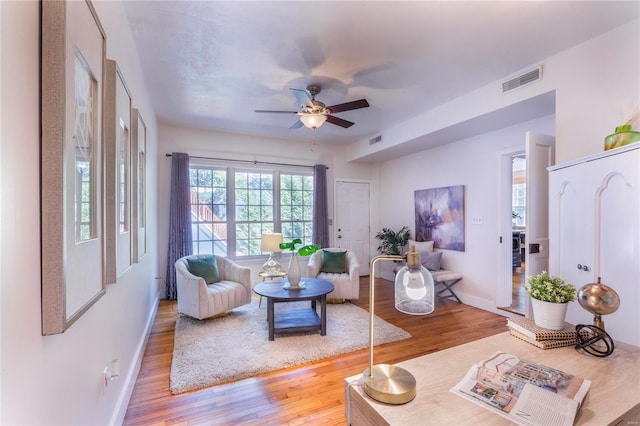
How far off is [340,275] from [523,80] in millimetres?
3187

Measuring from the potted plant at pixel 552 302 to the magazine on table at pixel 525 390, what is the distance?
0.37 meters

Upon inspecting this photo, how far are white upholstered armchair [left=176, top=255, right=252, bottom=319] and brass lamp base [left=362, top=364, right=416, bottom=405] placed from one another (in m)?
2.80

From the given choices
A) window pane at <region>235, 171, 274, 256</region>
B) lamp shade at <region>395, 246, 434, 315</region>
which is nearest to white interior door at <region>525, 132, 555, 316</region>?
lamp shade at <region>395, 246, 434, 315</region>

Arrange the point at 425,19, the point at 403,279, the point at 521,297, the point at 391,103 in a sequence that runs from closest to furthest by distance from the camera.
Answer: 1. the point at 403,279
2. the point at 425,19
3. the point at 391,103
4. the point at 521,297

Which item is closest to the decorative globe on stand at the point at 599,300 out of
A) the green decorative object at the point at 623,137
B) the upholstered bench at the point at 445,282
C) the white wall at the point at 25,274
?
the green decorative object at the point at 623,137

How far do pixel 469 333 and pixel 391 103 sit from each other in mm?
2920

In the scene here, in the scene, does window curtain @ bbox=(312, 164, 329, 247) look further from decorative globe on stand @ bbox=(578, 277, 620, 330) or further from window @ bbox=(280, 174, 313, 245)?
decorative globe on stand @ bbox=(578, 277, 620, 330)

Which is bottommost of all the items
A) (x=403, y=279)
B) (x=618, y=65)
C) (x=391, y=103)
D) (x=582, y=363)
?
(x=582, y=363)

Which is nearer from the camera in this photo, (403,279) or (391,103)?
(403,279)

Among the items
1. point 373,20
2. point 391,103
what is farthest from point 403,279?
point 391,103

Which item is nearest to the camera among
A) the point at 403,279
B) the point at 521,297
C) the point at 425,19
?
the point at 403,279

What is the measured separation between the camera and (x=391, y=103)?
3.70m

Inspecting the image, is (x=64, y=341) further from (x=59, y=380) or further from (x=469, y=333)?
(x=469, y=333)

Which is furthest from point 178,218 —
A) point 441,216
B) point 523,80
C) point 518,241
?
point 518,241
